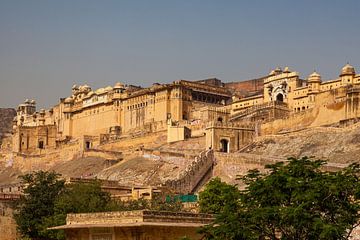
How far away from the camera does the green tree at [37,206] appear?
33094 mm

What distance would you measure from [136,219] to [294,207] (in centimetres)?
401

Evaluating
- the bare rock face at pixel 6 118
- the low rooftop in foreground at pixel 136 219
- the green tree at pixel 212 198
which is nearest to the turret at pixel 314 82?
the green tree at pixel 212 198

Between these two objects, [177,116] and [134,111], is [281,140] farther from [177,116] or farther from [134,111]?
[134,111]

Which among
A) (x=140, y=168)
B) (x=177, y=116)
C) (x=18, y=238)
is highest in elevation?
(x=177, y=116)

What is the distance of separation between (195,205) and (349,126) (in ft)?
72.5

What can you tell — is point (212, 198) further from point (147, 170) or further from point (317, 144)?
point (317, 144)

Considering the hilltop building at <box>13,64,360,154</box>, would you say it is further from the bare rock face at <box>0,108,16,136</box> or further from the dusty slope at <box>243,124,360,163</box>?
the bare rock face at <box>0,108,16,136</box>

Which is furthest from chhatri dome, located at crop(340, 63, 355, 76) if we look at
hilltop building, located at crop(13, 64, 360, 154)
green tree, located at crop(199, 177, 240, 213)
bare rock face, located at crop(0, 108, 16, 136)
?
bare rock face, located at crop(0, 108, 16, 136)

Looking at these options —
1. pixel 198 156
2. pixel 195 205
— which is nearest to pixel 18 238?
pixel 195 205

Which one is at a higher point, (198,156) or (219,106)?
(219,106)

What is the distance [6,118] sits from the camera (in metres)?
120

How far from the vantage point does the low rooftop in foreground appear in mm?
22000

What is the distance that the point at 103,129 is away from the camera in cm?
8388

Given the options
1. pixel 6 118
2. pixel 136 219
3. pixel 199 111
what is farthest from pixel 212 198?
pixel 6 118
